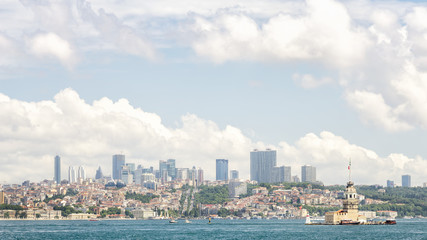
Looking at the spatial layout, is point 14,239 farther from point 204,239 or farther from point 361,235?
point 361,235

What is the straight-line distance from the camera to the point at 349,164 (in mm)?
145000

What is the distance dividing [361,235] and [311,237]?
8.09 m

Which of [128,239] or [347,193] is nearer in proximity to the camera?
[128,239]

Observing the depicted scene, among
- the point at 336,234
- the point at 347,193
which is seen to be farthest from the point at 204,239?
the point at 347,193

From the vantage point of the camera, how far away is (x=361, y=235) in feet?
366

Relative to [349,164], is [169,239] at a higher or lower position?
lower

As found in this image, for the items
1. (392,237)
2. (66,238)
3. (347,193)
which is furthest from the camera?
(347,193)

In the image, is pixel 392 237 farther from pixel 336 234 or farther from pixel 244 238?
pixel 244 238

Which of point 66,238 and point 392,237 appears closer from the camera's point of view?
point 392,237

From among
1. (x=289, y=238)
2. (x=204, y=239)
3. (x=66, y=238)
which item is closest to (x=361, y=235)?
(x=289, y=238)

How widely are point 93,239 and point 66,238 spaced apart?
6.49 m

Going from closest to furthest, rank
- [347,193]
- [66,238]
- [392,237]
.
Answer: [392,237] < [66,238] < [347,193]

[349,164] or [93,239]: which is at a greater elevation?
[349,164]

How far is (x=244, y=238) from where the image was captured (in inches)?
4409
